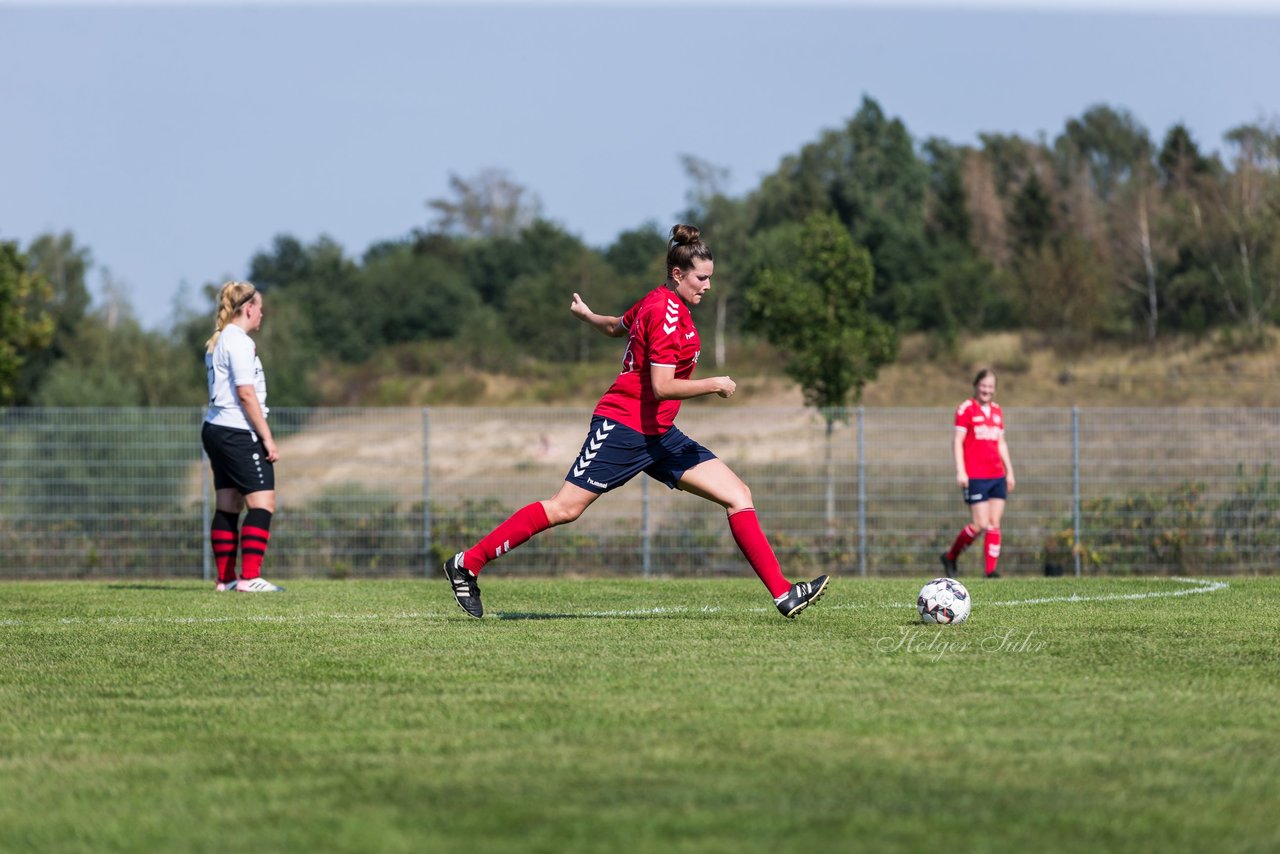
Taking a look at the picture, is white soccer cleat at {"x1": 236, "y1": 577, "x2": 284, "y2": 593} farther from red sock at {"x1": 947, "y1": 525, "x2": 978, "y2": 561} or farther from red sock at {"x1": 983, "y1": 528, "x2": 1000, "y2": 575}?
red sock at {"x1": 983, "y1": 528, "x2": 1000, "y2": 575}

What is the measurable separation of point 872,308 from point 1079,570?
4149cm

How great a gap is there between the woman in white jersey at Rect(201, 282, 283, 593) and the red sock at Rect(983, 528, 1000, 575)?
6.59 m

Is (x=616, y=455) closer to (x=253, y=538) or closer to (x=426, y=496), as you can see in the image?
(x=253, y=538)

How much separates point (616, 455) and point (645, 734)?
3.28 meters

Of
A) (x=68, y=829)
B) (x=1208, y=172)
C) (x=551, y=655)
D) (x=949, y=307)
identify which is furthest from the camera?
(x=1208, y=172)

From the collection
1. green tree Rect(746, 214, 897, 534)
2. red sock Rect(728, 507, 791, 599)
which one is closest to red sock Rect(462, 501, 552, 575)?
red sock Rect(728, 507, 791, 599)

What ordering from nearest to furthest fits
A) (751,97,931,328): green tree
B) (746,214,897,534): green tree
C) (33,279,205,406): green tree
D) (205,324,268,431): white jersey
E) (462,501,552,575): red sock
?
(462,501,552,575): red sock → (205,324,268,431): white jersey → (746,214,897,534): green tree → (33,279,205,406): green tree → (751,97,931,328): green tree

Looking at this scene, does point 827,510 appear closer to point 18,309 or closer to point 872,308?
point 18,309

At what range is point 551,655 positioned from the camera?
611 cm

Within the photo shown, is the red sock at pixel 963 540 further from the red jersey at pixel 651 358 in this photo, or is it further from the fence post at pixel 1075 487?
the red jersey at pixel 651 358

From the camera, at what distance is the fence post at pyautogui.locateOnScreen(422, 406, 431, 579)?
1728 cm

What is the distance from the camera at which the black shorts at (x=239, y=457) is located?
10.1 m

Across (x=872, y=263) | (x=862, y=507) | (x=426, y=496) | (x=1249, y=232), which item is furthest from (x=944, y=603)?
(x=1249, y=232)

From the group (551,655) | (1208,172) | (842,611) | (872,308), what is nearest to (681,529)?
(842,611)
